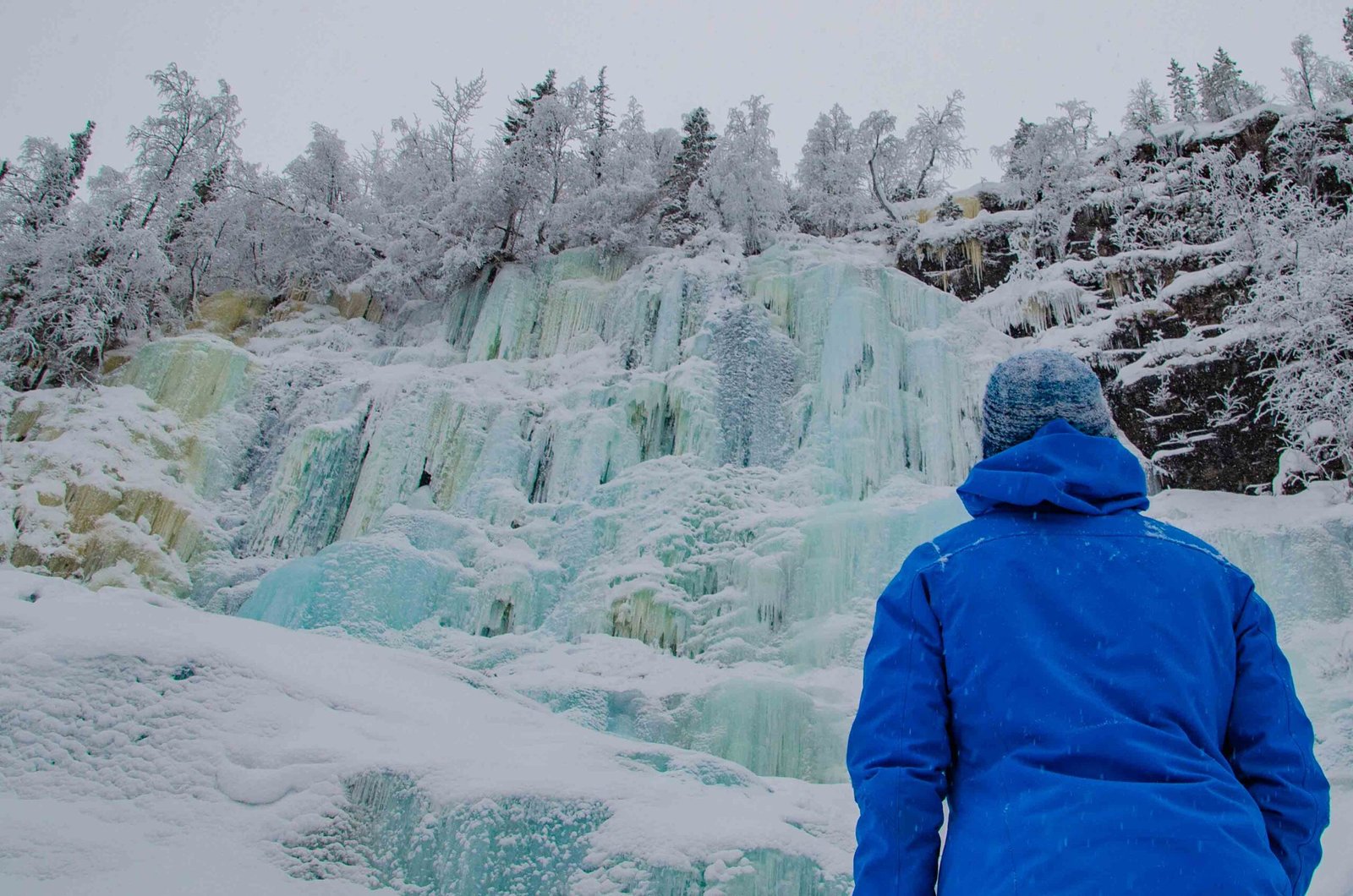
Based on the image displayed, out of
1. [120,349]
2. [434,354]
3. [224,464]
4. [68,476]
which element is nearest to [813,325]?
[434,354]

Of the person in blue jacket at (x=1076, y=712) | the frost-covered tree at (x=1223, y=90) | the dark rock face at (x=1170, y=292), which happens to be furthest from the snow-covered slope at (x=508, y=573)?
the frost-covered tree at (x=1223, y=90)

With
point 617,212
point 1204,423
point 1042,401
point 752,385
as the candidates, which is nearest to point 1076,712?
point 1042,401

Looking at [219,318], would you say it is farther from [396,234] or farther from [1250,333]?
[1250,333]

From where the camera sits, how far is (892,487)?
10.5 m

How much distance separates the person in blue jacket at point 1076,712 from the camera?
1163mm

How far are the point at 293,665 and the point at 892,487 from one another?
289 inches

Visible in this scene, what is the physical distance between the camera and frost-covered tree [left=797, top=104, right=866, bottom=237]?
17.5 m

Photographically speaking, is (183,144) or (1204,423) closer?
(1204,423)

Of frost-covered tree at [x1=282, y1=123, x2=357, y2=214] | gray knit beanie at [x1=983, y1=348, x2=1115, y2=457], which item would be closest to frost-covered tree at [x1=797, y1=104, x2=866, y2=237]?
frost-covered tree at [x1=282, y1=123, x2=357, y2=214]

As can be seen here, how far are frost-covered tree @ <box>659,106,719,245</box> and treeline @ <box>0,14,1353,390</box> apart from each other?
0.16 feet

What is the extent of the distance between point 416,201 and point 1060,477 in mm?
19163

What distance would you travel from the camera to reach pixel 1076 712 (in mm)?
1271

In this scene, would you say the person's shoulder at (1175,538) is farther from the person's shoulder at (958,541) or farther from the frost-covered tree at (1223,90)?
the frost-covered tree at (1223,90)

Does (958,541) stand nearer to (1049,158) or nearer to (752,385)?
(752,385)
